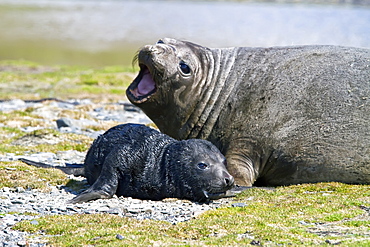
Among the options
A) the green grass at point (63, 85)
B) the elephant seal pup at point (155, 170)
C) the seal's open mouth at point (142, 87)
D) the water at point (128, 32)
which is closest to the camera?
the elephant seal pup at point (155, 170)

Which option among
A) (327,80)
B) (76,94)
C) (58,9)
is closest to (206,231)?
(327,80)

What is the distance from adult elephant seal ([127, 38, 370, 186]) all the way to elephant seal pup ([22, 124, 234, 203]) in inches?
44.8

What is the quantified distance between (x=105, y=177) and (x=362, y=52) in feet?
16.3

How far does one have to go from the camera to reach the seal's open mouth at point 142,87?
11117 millimetres

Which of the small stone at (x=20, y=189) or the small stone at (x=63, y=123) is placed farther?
the small stone at (x=63, y=123)

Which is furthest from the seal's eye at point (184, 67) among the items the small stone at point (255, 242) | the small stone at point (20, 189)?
the small stone at point (255, 242)

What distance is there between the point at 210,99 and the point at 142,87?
124 cm

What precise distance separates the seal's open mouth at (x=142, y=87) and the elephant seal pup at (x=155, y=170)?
1.20 meters

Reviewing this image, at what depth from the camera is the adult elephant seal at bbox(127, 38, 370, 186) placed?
10.2 m

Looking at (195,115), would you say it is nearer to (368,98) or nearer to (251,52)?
(251,52)

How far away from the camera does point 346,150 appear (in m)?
10.1

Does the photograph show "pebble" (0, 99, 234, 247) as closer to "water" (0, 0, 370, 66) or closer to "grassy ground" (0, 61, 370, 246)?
"grassy ground" (0, 61, 370, 246)

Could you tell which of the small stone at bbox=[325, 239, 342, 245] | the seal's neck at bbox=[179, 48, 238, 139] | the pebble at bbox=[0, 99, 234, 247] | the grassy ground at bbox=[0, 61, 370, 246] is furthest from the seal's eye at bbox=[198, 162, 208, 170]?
the small stone at bbox=[325, 239, 342, 245]

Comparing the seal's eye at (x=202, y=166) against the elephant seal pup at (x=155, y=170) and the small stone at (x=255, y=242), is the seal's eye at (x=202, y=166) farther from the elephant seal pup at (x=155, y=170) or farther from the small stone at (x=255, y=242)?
the small stone at (x=255, y=242)
